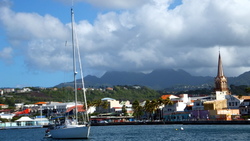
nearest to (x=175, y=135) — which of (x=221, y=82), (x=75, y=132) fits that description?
(x=75, y=132)

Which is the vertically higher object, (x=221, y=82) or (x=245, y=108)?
(x=221, y=82)

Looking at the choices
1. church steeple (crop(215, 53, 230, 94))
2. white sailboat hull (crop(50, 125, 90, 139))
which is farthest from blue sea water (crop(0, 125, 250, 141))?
church steeple (crop(215, 53, 230, 94))

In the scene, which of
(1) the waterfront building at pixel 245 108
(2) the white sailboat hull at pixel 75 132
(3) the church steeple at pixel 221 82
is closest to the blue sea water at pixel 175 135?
(2) the white sailboat hull at pixel 75 132

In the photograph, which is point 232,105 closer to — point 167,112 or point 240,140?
point 167,112

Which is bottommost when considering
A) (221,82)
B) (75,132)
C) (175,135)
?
(175,135)

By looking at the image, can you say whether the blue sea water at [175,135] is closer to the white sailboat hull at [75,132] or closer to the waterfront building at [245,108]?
the white sailboat hull at [75,132]

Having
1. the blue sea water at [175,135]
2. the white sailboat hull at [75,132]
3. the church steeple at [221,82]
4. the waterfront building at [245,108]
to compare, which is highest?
the church steeple at [221,82]

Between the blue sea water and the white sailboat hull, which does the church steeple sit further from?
the white sailboat hull

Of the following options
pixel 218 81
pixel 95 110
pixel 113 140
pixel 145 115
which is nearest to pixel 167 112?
pixel 145 115

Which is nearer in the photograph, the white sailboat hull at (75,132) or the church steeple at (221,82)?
the white sailboat hull at (75,132)

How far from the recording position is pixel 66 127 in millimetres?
66875

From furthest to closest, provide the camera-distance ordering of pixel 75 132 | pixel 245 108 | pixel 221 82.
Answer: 1. pixel 221 82
2. pixel 245 108
3. pixel 75 132

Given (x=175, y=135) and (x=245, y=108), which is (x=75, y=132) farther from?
(x=245, y=108)

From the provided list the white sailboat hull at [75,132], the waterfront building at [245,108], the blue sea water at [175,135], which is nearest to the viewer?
the white sailboat hull at [75,132]
